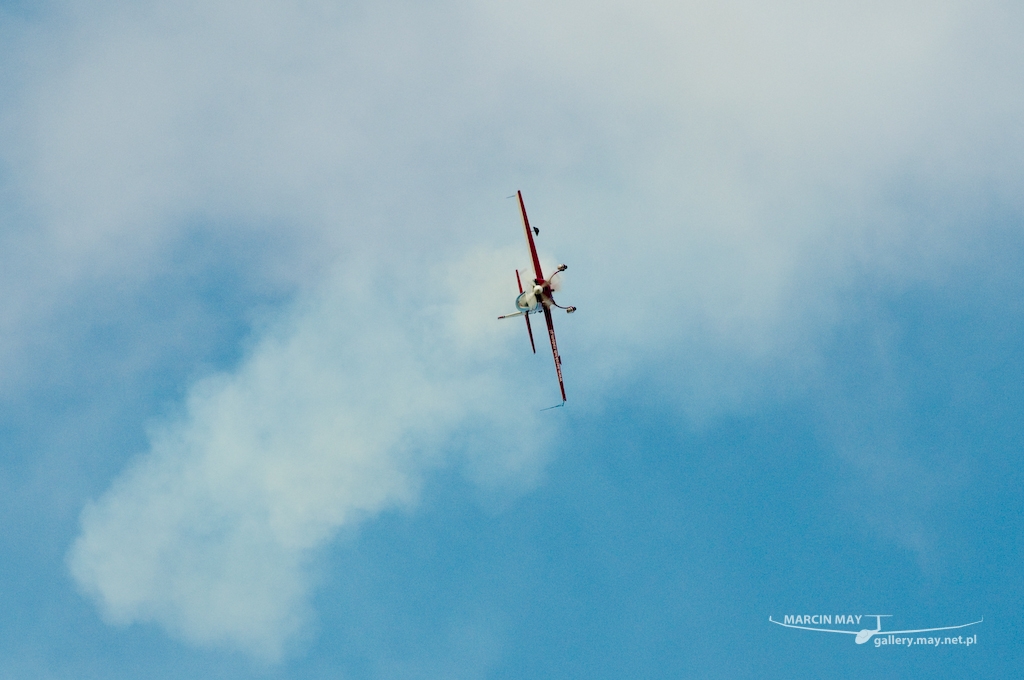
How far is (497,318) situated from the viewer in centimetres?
13938

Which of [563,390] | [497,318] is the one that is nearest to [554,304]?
[497,318]

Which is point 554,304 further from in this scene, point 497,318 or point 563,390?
point 563,390

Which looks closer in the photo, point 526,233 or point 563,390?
point 526,233

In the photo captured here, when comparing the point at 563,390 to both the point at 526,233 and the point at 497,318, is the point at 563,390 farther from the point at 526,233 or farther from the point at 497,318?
the point at 526,233

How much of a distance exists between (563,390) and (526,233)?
32.6 metres

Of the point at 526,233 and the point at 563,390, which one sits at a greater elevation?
the point at 526,233

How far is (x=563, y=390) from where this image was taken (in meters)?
151

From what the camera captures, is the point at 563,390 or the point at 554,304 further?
the point at 563,390

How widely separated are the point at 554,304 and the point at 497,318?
33.0ft

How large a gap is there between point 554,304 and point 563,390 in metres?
20.3

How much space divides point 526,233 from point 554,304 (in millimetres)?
13118

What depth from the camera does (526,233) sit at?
134375mm

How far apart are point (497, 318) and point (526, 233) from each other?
15572mm
